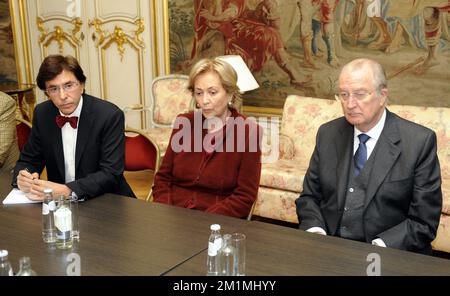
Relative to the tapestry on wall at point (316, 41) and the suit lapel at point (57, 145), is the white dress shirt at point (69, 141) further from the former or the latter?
the tapestry on wall at point (316, 41)

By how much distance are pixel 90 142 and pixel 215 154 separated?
63 cm

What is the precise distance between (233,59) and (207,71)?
233 centimetres

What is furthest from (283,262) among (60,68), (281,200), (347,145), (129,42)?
(129,42)

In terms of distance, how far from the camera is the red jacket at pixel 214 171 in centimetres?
243

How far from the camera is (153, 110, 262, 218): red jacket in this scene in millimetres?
2434

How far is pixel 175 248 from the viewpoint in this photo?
5.66 feet

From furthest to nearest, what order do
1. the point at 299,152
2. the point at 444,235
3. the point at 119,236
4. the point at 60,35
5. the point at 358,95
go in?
the point at 60,35 → the point at 299,152 → the point at 444,235 → the point at 358,95 → the point at 119,236

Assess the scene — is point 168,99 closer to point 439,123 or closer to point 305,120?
point 305,120

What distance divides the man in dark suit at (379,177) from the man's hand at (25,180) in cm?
120

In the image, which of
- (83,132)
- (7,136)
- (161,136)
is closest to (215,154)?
(83,132)

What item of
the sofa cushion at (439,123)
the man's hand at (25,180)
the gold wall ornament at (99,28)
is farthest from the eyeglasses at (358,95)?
the gold wall ornament at (99,28)

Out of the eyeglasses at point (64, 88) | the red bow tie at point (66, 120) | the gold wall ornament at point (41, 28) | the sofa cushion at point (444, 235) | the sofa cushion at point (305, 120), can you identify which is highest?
the gold wall ornament at point (41, 28)

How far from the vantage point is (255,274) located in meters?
1.53
